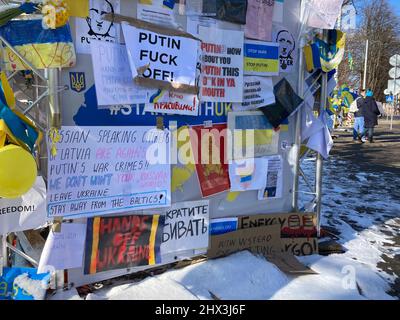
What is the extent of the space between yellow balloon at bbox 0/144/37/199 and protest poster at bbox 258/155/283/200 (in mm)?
2606

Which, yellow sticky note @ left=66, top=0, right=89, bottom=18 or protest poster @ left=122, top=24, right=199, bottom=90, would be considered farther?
protest poster @ left=122, top=24, right=199, bottom=90

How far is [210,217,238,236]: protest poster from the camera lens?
4.33 metres

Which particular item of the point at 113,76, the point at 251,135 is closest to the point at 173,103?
the point at 113,76

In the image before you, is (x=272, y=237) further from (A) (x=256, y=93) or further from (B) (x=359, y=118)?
(B) (x=359, y=118)

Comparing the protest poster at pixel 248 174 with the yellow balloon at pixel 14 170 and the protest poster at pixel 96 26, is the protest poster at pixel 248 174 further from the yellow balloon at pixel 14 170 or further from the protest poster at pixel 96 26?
the yellow balloon at pixel 14 170

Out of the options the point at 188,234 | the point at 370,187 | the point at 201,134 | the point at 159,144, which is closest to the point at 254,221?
the point at 188,234

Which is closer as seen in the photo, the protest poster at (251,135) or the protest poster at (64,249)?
the protest poster at (64,249)

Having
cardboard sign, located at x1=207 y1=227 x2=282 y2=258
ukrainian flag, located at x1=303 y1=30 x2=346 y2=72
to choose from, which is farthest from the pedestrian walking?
cardboard sign, located at x1=207 y1=227 x2=282 y2=258

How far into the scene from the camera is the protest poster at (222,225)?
4.33 meters

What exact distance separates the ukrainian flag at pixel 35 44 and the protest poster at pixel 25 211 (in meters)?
0.88

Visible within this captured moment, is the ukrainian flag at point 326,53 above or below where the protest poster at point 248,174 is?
above

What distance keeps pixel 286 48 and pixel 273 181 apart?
1.47m

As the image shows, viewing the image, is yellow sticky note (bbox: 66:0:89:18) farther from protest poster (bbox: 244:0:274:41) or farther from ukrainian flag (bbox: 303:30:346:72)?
ukrainian flag (bbox: 303:30:346:72)

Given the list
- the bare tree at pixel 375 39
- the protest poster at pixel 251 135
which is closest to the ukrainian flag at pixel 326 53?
the protest poster at pixel 251 135
